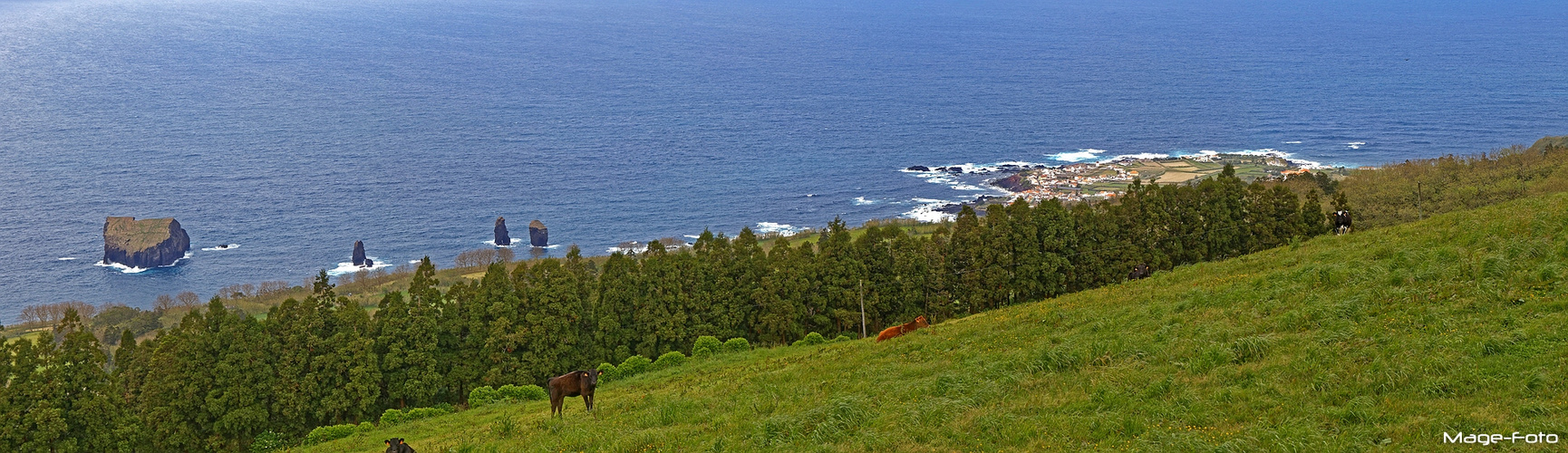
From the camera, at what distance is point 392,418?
43.7 meters

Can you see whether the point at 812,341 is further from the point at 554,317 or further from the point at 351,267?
the point at 351,267

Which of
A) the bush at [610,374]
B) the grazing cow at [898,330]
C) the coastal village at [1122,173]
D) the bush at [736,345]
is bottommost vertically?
the bush at [610,374]

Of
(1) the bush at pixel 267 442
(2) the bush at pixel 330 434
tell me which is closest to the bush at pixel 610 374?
(2) the bush at pixel 330 434

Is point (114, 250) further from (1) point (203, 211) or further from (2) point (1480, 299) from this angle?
(2) point (1480, 299)

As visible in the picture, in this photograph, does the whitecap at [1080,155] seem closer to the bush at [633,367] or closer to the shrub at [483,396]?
the bush at [633,367]

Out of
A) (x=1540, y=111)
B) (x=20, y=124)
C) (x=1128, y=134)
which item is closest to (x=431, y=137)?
(x=20, y=124)

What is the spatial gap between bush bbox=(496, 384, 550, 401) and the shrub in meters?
0.36

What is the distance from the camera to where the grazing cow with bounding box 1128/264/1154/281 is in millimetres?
52438

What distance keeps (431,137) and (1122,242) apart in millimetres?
151180

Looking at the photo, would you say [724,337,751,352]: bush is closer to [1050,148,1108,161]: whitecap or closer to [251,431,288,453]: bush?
[251,431,288,453]: bush

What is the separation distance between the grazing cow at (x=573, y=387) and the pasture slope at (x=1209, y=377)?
0.63 metres

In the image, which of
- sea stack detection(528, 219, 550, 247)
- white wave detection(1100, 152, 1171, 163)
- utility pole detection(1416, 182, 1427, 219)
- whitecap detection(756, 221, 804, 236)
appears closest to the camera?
utility pole detection(1416, 182, 1427, 219)

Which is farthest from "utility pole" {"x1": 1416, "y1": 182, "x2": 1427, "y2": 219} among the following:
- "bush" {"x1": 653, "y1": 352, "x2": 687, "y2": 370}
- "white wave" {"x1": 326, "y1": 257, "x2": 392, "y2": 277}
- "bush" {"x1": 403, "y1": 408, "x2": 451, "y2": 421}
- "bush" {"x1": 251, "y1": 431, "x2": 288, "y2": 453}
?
"white wave" {"x1": 326, "y1": 257, "x2": 392, "y2": 277}

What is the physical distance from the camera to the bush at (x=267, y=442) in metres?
46.2
